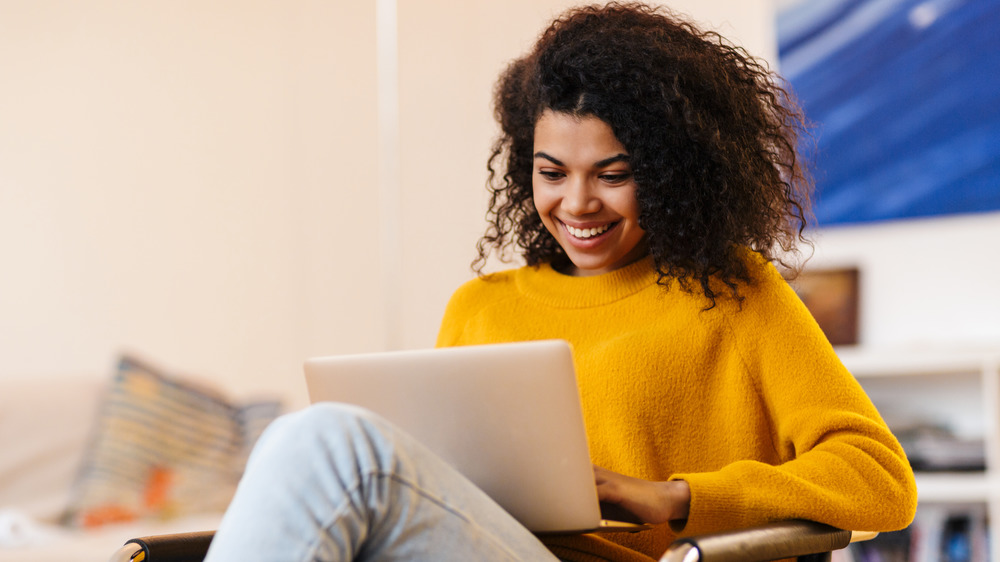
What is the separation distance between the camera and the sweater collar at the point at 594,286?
1271mm

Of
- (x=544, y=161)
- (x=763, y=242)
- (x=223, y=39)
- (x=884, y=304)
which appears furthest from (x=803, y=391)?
(x=223, y=39)

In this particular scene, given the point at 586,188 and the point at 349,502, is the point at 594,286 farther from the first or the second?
Result: the point at 349,502

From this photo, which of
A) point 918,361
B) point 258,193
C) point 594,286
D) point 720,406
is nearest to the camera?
point 720,406

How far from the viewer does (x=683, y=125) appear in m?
1.22

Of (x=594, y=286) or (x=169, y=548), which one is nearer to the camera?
(x=169, y=548)

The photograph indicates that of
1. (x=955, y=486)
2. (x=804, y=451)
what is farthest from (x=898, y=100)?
(x=804, y=451)

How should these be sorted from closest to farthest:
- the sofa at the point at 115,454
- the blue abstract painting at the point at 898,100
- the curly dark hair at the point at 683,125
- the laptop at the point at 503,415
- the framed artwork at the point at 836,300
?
the laptop at the point at 503,415, the curly dark hair at the point at 683,125, the sofa at the point at 115,454, the blue abstract painting at the point at 898,100, the framed artwork at the point at 836,300

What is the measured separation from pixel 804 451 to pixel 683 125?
411 millimetres

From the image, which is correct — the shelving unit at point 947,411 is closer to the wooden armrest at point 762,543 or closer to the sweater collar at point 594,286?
the sweater collar at point 594,286

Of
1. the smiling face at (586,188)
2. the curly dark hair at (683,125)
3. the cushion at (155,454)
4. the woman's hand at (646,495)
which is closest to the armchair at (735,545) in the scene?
the woman's hand at (646,495)

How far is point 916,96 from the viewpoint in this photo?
2.68 metres

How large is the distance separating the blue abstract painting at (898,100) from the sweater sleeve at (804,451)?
1497 mm

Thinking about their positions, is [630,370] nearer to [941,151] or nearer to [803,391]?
[803,391]

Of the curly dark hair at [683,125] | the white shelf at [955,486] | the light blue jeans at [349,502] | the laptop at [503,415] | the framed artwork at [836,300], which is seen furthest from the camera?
the framed artwork at [836,300]
